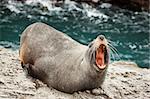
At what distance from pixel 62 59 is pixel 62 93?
12.7 inches

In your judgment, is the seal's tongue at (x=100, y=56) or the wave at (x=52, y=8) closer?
the seal's tongue at (x=100, y=56)

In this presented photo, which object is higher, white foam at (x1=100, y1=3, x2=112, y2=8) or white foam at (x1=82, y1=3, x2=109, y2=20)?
white foam at (x1=100, y1=3, x2=112, y2=8)

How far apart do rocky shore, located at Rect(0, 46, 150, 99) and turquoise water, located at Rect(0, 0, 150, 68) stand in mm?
3462

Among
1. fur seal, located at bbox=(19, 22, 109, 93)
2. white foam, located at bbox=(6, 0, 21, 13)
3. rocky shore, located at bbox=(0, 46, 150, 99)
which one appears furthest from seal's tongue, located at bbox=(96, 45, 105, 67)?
white foam, located at bbox=(6, 0, 21, 13)

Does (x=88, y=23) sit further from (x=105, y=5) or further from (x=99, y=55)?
(x=99, y=55)

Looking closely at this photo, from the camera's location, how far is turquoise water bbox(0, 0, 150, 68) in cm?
883

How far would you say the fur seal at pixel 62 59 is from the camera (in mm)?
3846

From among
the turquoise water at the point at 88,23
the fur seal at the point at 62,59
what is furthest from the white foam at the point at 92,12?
the fur seal at the point at 62,59

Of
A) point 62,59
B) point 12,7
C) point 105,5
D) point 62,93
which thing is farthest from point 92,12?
point 62,93

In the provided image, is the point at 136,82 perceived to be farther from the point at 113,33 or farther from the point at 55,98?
the point at 113,33

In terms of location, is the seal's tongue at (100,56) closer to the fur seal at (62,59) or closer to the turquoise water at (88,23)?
the fur seal at (62,59)

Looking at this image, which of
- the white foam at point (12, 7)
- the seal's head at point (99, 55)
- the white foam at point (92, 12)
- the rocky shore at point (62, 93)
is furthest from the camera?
the white foam at point (92, 12)

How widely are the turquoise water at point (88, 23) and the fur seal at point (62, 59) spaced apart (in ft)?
12.2

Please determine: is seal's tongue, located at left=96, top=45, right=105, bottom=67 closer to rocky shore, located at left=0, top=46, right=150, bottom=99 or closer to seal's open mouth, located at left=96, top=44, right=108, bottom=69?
seal's open mouth, located at left=96, top=44, right=108, bottom=69
